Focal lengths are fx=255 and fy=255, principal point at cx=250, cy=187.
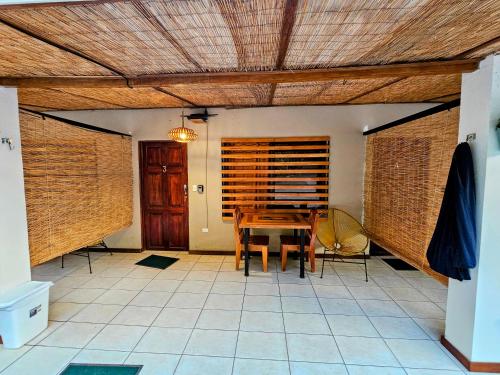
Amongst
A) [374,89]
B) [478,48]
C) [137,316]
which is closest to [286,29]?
[478,48]

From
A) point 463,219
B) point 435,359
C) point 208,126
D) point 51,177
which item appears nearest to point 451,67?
point 463,219

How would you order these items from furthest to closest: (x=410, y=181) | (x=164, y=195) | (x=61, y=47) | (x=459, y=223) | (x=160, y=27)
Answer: (x=164, y=195)
(x=410, y=181)
(x=459, y=223)
(x=61, y=47)
(x=160, y=27)

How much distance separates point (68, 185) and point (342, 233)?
3.83 metres

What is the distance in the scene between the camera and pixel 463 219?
184 centimetres

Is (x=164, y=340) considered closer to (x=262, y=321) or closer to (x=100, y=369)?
(x=100, y=369)

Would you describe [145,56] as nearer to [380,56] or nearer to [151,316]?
[380,56]

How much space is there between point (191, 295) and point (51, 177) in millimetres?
2046

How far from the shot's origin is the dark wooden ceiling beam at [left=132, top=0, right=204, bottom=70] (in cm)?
127

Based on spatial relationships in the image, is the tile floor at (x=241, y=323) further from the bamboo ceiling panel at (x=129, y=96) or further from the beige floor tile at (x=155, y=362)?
the bamboo ceiling panel at (x=129, y=96)

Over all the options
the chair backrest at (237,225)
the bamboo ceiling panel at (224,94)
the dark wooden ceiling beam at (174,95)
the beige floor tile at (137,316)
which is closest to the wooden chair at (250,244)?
the chair backrest at (237,225)

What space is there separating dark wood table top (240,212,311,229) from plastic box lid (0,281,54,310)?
219 cm

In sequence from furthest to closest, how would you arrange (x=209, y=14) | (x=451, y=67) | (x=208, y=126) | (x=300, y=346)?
(x=208, y=126), (x=300, y=346), (x=451, y=67), (x=209, y=14)

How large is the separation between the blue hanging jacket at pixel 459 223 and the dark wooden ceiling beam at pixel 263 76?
2.16 ft

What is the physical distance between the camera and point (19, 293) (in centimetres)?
223
